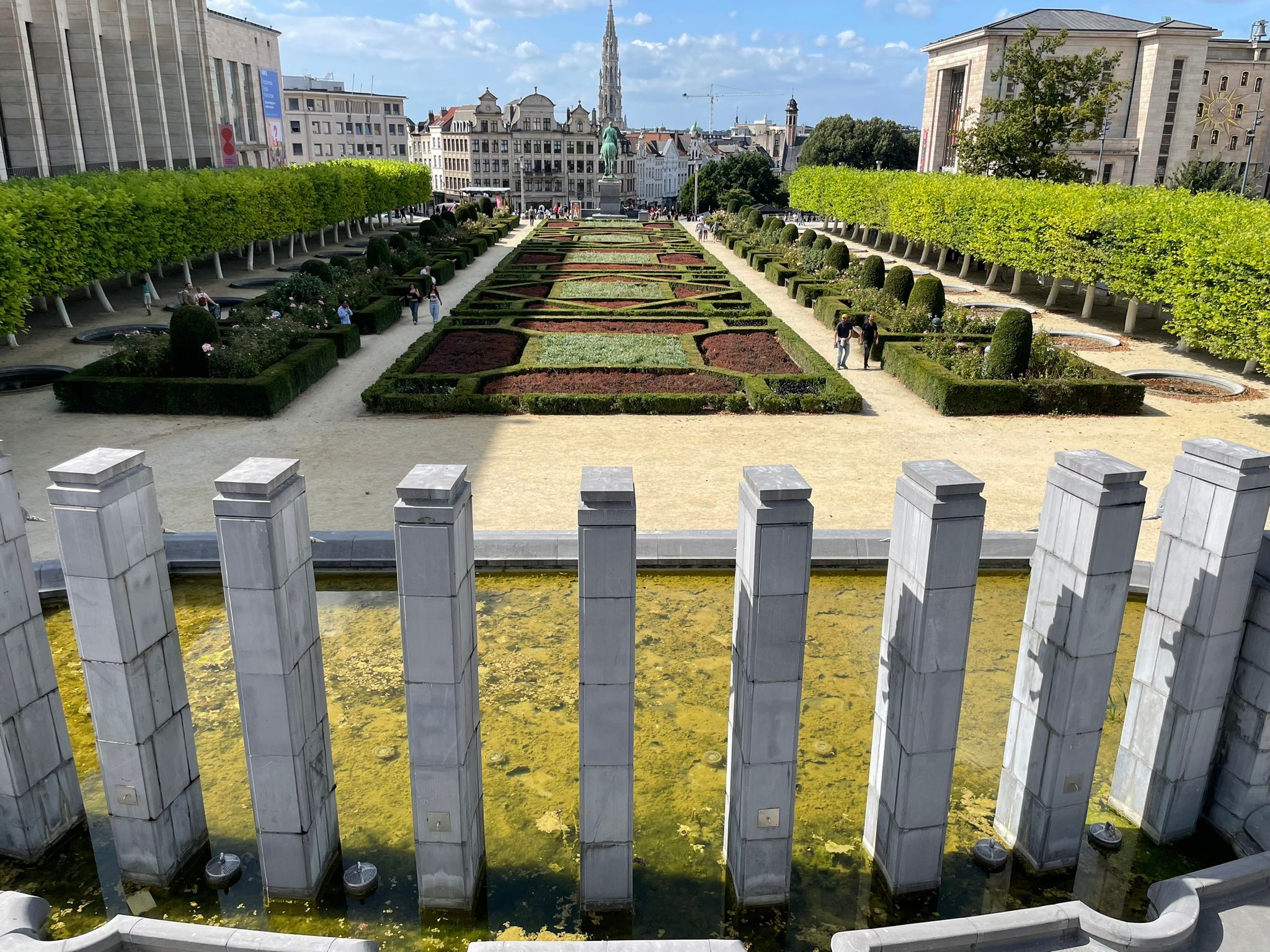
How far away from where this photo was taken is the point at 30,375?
990 inches

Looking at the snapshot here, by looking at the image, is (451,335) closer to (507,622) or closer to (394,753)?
(507,622)

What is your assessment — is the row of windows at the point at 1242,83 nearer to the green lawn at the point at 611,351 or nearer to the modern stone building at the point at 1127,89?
the modern stone building at the point at 1127,89

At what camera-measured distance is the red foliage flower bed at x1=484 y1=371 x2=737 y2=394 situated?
22672 millimetres

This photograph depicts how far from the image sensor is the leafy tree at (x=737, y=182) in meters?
111

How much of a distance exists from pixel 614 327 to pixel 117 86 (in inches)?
1476

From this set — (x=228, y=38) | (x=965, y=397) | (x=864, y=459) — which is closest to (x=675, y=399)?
(x=864, y=459)

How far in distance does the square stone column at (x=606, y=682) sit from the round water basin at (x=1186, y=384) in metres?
21.9

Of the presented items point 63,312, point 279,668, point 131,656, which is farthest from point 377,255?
point 279,668

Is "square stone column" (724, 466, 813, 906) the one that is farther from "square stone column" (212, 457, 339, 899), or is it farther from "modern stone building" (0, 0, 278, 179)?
"modern stone building" (0, 0, 278, 179)

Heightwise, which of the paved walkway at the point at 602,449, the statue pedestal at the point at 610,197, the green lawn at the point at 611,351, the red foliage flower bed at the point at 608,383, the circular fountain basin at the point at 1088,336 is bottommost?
the paved walkway at the point at 602,449

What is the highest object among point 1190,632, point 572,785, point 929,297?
point 929,297

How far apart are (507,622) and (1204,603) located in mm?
7463

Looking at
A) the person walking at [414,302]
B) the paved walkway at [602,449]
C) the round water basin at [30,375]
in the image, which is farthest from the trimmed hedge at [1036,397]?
the round water basin at [30,375]

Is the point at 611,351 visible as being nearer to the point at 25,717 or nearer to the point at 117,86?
the point at 25,717
